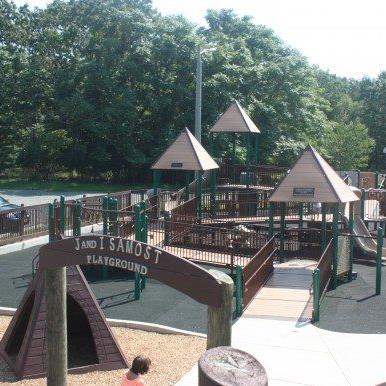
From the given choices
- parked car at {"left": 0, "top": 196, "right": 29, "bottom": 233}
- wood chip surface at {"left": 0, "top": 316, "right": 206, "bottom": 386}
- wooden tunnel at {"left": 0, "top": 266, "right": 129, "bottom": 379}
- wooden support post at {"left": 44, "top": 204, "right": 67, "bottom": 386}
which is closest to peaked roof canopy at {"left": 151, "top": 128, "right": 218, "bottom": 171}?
parked car at {"left": 0, "top": 196, "right": 29, "bottom": 233}

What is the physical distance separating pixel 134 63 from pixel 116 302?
26.6 m

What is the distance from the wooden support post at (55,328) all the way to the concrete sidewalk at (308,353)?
197 centimetres

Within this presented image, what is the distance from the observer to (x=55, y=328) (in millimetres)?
7859

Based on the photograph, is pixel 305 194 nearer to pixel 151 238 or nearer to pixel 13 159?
pixel 151 238

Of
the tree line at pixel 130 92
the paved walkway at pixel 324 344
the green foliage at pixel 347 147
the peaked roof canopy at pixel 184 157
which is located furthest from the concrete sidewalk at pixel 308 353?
the green foliage at pixel 347 147

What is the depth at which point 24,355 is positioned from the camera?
30.3 feet

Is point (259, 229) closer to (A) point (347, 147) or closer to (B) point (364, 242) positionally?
(B) point (364, 242)

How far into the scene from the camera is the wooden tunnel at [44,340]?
928cm

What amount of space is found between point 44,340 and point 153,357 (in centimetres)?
187

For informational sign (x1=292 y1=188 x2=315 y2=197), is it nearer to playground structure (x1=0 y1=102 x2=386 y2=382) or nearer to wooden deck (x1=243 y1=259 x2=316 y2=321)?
playground structure (x1=0 y1=102 x2=386 y2=382)

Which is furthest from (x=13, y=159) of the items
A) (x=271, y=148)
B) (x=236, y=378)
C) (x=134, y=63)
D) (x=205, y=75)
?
(x=236, y=378)

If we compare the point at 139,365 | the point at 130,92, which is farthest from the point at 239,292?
the point at 130,92

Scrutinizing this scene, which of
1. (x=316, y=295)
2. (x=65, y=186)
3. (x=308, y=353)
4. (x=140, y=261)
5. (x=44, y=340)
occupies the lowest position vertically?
(x=308, y=353)

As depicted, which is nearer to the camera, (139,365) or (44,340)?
(139,365)
